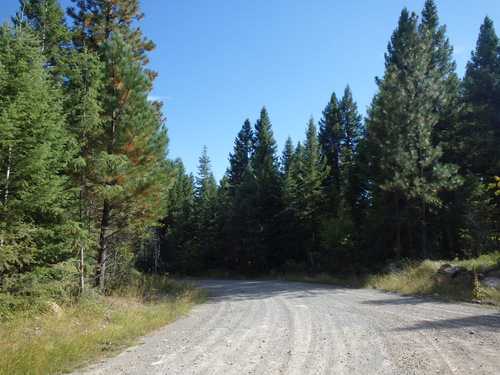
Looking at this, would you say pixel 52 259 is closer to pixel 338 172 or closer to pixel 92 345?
pixel 92 345

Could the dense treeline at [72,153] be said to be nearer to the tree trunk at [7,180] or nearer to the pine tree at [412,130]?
the tree trunk at [7,180]

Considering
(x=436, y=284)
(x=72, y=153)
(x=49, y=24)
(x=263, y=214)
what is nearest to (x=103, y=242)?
(x=72, y=153)

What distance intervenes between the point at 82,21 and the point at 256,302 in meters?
12.5

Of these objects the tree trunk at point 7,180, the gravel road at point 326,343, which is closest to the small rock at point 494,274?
the gravel road at point 326,343

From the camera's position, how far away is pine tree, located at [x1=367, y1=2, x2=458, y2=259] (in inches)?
681

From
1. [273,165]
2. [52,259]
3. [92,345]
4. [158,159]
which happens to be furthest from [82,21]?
[273,165]

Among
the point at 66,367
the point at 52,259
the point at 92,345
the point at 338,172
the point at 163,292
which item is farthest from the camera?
the point at 338,172

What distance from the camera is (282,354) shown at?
503cm

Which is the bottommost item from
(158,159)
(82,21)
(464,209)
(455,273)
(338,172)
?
(455,273)

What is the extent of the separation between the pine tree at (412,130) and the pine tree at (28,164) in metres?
15.3

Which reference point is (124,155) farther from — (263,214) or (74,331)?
(263,214)

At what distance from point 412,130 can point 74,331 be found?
18.1 meters

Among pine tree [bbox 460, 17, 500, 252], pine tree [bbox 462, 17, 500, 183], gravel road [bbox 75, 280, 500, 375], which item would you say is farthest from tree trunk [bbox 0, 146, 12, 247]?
pine tree [bbox 462, 17, 500, 183]

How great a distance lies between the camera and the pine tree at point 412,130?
1730cm
